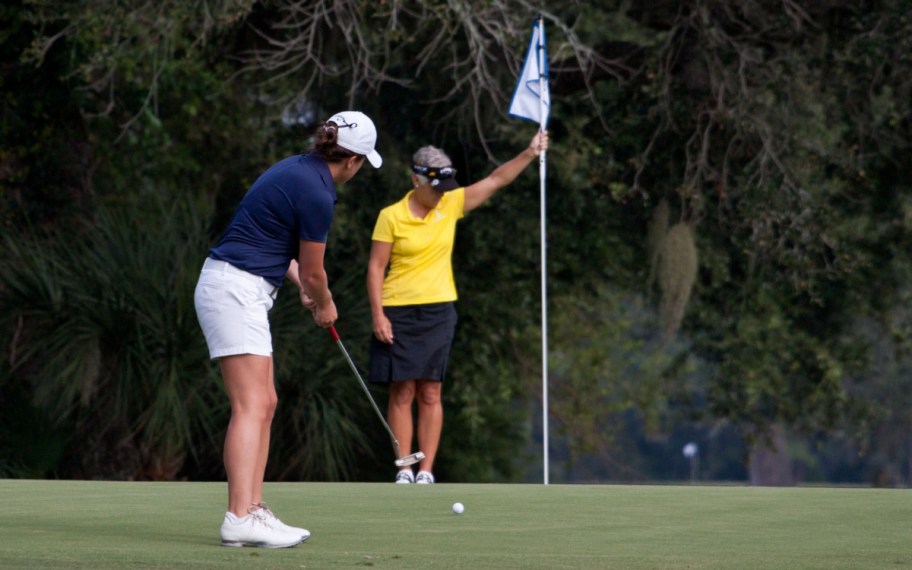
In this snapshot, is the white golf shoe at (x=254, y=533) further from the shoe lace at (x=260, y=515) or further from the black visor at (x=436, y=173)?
the black visor at (x=436, y=173)

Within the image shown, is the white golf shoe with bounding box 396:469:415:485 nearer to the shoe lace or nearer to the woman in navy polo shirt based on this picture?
the woman in navy polo shirt

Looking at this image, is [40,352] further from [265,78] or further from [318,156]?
[318,156]

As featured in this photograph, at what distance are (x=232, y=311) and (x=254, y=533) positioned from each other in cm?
75

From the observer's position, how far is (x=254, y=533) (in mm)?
5035

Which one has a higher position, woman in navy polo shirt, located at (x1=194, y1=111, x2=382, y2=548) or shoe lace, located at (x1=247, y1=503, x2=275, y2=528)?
woman in navy polo shirt, located at (x1=194, y1=111, x2=382, y2=548)

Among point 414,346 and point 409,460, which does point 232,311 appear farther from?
point 414,346

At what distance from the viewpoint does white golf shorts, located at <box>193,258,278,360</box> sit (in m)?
5.23

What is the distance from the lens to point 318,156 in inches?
213

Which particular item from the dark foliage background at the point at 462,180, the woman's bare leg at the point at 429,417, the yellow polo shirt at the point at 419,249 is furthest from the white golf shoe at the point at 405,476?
the dark foliage background at the point at 462,180

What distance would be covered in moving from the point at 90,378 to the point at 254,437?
7.06 metres

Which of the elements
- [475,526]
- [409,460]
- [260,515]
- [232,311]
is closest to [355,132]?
[232,311]

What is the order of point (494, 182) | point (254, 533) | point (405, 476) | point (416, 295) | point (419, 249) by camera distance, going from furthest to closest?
point (494, 182), point (416, 295), point (419, 249), point (405, 476), point (254, 533)

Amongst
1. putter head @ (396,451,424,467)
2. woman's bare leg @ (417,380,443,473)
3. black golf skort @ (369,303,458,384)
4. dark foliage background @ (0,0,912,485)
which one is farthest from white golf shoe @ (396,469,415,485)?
dark foliage background @ (0,0,912,485)

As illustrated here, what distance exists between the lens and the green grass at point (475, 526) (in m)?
4.72
